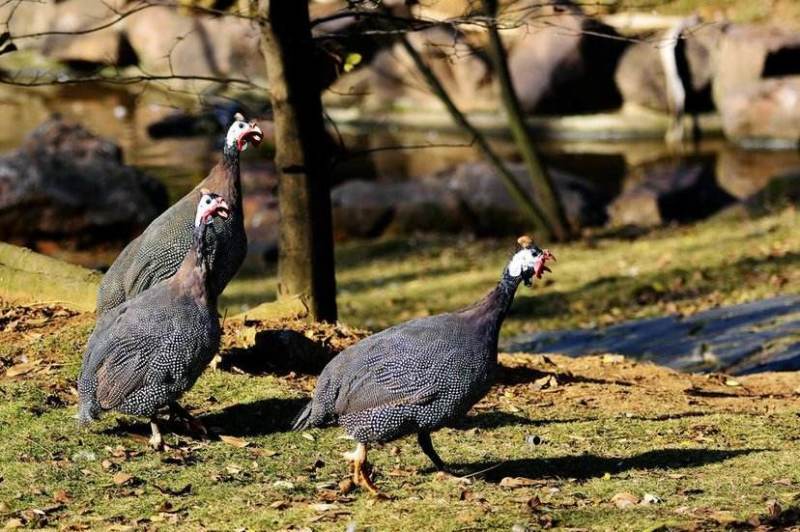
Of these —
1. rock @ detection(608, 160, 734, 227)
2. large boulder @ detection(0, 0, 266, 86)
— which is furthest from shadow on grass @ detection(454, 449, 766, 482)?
large boulder @ detection(0, 0, 266, 86)

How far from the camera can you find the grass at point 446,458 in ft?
19.4

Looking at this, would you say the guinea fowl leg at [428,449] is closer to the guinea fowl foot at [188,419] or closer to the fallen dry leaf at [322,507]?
the fallen dry leaf at [322,507]

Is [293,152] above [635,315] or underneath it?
above

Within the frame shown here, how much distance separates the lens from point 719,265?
1405cm

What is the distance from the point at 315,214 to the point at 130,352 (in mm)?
2773

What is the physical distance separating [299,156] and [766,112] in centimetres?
1654

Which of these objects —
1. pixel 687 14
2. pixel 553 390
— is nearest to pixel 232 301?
pixel 553 390

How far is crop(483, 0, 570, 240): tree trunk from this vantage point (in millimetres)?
16000

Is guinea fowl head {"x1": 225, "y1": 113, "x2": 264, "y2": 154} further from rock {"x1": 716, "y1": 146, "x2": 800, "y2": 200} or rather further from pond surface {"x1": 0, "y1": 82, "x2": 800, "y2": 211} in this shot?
rock {"x1": 716, "y1": 146, "x2": 800, "y2": 200}

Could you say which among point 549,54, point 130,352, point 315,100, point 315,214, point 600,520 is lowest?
point 600,520

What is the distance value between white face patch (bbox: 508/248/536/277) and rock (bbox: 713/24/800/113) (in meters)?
18.9

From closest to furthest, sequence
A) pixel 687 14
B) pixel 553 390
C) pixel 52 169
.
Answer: pixel 553 390, pixel 52 169, pixel 687 14

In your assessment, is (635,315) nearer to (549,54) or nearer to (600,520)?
(600,520)

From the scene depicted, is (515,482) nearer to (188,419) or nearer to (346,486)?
(346,486)
